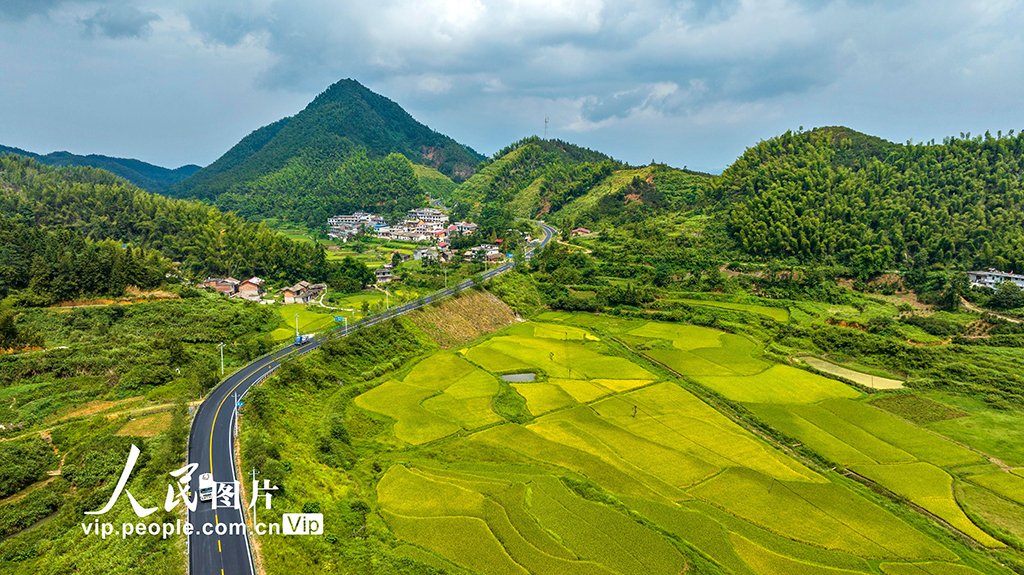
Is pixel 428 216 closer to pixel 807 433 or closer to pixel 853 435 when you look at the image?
pixel 807 433

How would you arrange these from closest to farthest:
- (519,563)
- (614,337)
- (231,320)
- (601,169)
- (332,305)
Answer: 1. (519,563)
2. (231,320)
3. (614,337)
4. (332,305)
5. (601,169)

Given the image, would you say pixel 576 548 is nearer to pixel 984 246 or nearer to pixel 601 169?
pixel 984 246

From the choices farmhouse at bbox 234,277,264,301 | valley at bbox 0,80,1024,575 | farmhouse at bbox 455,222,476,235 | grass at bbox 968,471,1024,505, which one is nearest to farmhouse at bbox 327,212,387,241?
valley at bbox 0,80,1024,575

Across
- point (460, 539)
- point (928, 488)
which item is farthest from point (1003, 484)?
point (460, 539)

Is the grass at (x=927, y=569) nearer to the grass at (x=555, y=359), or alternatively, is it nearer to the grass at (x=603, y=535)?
the grass at (x=603, y=535)

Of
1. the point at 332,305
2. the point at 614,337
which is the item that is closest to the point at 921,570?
the point at 614,337
